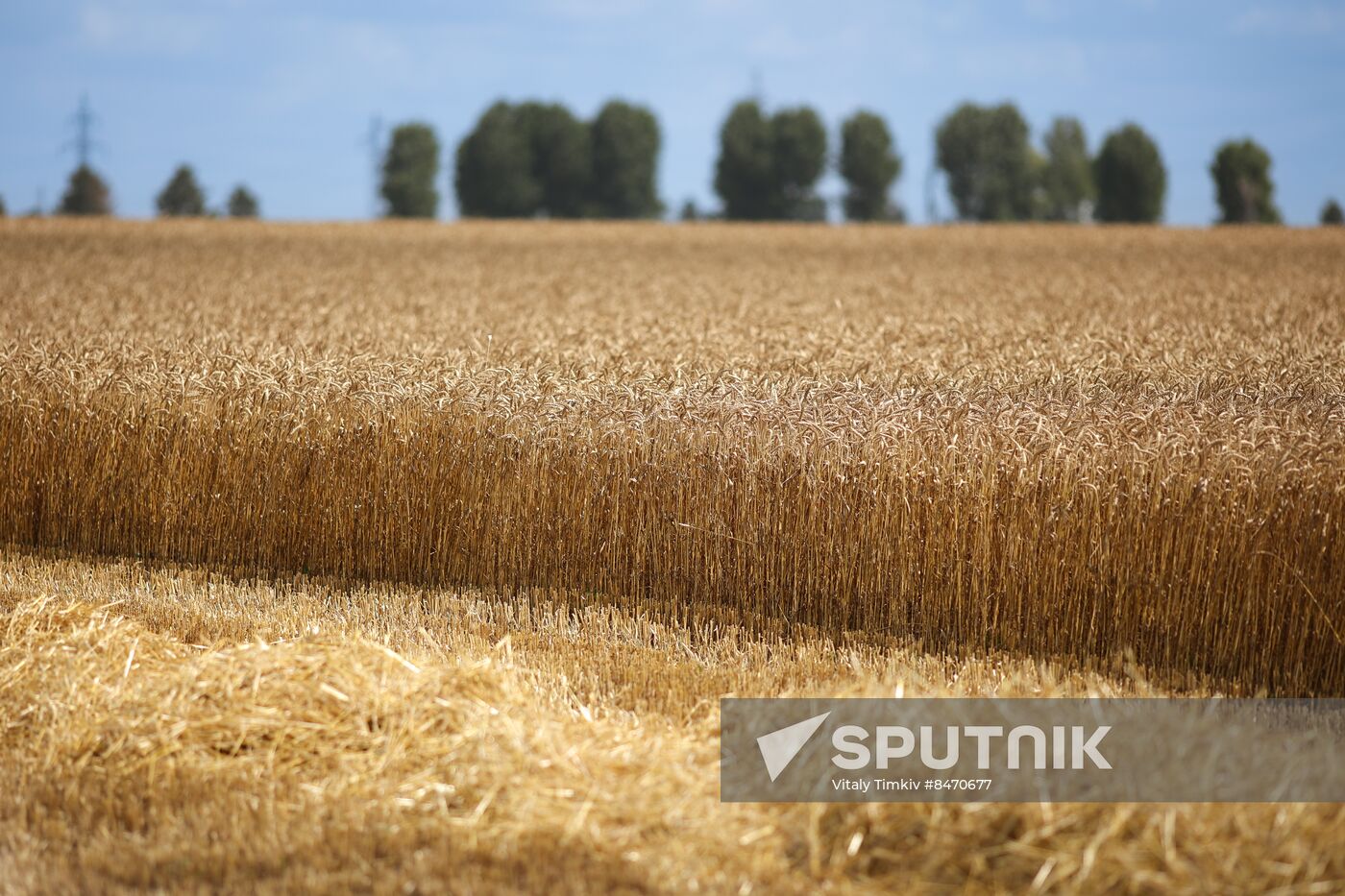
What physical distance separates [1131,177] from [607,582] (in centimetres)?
7721

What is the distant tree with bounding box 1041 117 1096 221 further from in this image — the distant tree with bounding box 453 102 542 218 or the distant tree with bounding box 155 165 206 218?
the distant tree with bounding box 155 165 206 218

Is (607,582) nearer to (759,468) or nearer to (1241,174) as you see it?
(759,468)

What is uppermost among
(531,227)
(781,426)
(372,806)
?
(531,227)

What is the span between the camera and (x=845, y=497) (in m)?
7.24

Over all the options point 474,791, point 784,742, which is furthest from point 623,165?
point 474,791

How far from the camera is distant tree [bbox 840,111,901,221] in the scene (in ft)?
269

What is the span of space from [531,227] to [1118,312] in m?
28.4

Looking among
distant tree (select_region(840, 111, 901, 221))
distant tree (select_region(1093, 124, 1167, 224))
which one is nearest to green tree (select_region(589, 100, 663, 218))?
distant tree (select_region(840, 111, 901, 221))

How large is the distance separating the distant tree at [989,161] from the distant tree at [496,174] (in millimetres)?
29645

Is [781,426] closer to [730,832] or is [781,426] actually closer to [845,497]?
[845,497]

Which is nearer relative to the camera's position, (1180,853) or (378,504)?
(1180,853)

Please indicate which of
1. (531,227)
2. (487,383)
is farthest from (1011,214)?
(487,383)

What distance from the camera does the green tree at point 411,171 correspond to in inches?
3182

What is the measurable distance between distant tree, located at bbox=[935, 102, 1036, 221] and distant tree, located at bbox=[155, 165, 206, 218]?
170ft
